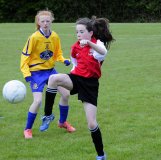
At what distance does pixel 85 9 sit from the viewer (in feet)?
156

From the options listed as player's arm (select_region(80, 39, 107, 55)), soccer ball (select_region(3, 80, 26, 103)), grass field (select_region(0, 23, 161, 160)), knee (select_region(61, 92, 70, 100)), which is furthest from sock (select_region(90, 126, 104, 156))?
soccer ball (select_region(3, 80, 26, 103))

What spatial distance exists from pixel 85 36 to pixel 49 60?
1598 millimetres

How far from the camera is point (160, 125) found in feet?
22.8

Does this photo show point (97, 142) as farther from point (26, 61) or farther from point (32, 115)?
point (26, 61)

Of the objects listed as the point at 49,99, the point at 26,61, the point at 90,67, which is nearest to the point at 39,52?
the point at 26,61

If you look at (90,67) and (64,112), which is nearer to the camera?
(90,67)

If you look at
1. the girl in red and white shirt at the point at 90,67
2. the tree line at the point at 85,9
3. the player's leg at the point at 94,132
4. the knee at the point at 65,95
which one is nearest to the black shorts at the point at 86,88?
the girl in red and white shirt at the point at 90,67

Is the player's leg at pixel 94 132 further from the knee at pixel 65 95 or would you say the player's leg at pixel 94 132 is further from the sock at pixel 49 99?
the knee at pixel 65 95

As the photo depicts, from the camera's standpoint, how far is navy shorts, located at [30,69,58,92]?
6.60 metres

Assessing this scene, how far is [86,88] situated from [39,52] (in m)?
1.57

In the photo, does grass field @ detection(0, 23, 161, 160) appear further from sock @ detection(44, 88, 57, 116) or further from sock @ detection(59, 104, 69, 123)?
sock @ detection(44, 88, 57, 116)

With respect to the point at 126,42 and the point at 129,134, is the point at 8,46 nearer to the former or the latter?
the point at 126,42

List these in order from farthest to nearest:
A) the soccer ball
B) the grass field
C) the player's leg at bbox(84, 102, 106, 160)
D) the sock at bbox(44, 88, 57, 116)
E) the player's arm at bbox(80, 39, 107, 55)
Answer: the soccer ball, the sock at bbox(44, 88, 57, 116), the grass field, the player's leg at bbox(84, 102, 106, 160), the player's arm at bbox(80, 39, 107, 55)

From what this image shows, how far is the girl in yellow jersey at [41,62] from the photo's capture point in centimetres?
649
